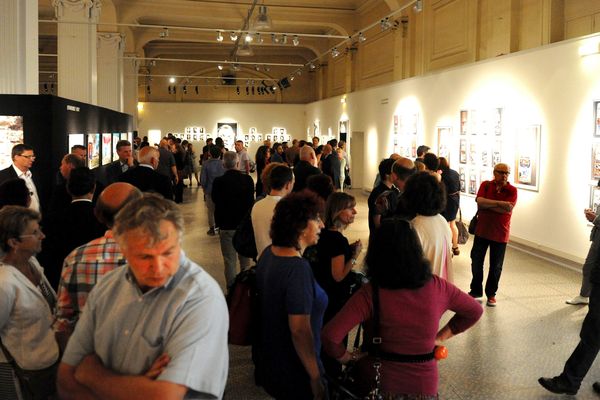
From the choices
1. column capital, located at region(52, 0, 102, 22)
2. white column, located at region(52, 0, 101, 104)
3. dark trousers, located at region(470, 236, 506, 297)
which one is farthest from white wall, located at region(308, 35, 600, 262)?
column capital, located at region(52, 0, 102, 22)

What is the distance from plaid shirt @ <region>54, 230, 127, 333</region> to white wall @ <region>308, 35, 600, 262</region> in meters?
7.54

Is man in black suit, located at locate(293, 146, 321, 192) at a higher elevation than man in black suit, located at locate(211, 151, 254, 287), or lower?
higher

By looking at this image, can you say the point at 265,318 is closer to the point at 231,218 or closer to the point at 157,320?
the point at 157,320

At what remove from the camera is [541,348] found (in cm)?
525

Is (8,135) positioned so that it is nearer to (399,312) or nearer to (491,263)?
(491,263)

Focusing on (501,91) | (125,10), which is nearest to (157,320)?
(501,91)

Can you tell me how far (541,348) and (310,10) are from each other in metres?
18.4

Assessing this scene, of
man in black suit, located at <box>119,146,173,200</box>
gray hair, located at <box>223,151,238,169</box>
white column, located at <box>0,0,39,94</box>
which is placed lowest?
man in black suit, located at <box>119,146,173,200</box>

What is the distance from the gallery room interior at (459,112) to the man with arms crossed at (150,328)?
104 inches

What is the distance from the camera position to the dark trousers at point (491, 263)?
6.33 metres

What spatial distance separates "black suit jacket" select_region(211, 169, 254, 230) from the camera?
21.5 feet

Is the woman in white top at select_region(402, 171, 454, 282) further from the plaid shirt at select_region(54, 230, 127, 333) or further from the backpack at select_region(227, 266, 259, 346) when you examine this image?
the plaid shirt at select_region(54, 230, 127, 333)

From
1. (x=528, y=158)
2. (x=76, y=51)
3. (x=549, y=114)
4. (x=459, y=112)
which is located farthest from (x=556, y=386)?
(x=76, y=51)

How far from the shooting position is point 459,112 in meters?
12.4
